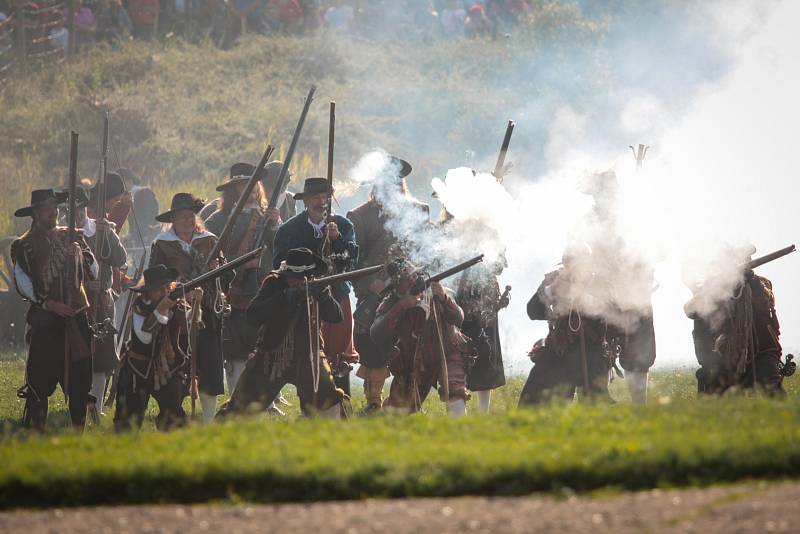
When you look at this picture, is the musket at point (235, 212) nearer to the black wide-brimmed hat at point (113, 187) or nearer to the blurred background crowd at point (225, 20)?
the black wide-brimmed hat at point (113, 187)

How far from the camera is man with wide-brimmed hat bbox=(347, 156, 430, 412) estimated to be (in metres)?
14.0

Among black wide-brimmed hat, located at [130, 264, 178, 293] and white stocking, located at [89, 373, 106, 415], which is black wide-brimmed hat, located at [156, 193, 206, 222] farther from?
white stocking, located at [89, 373, 106, 415]

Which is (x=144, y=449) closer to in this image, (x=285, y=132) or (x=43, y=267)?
(x=43, y=267)

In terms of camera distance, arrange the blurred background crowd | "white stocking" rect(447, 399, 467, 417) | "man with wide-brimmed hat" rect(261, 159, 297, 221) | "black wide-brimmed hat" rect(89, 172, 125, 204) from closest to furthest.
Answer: "white stocking" rect(447, 399, 467, 417)
"man with wide-brimmed hat" rect(261, 159, 297, 221)
"black wide-brimmed hat" rect(89, 172, 125, 204)
the blurred background crowd

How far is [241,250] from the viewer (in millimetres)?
14492

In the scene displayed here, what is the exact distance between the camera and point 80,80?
107ft

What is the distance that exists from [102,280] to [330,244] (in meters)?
2.75

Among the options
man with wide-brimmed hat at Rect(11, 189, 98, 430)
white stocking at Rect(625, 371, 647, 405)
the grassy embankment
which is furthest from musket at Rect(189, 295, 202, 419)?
the grassy embankment

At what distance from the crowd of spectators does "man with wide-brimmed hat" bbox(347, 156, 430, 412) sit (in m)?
19.9

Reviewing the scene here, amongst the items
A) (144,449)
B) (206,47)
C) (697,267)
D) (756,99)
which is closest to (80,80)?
(206,47)

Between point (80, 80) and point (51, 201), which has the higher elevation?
point (80, 80)

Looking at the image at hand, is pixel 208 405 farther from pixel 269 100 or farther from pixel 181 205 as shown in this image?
pixel 269 100

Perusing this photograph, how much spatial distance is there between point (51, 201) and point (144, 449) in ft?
13.5

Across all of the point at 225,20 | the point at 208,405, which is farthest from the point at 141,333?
the point at 225,20
